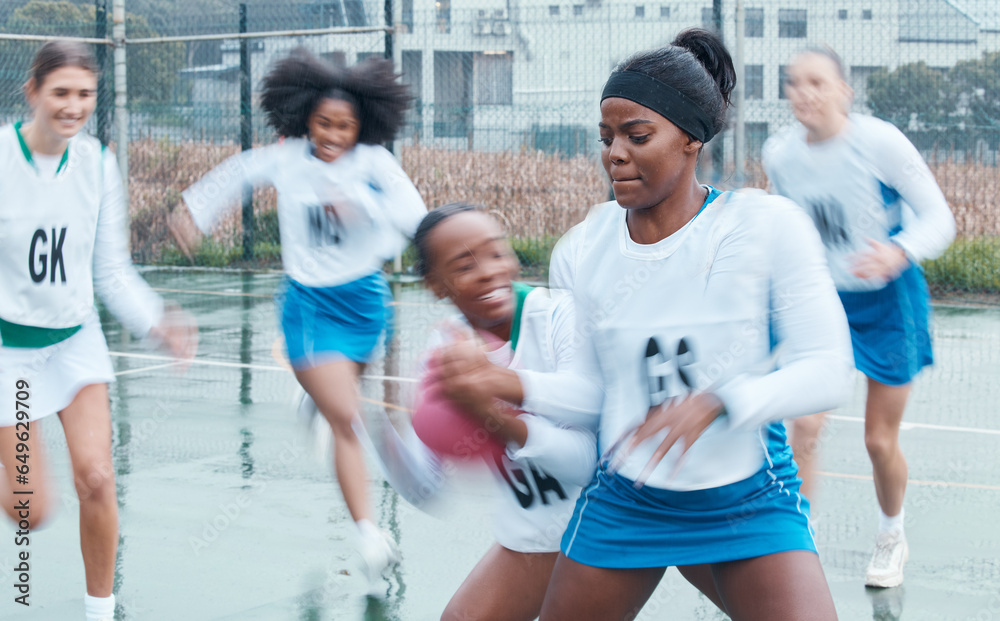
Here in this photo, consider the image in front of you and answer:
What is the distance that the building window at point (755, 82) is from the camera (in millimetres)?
11680

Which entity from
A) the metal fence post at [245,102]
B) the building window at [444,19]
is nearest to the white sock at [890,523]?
the building window at [444,19]

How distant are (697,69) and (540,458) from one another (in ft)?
2.81

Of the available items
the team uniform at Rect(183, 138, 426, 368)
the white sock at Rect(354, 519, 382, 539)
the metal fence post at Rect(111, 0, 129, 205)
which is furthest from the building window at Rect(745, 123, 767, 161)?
the white sock at Rect(354, 519, 382, 539)

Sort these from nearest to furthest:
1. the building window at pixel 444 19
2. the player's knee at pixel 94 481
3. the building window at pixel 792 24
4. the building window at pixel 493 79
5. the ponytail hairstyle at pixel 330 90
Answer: the player's knee at pixel 94 481 < the ponytail hairstyle at pixel 330 90 < the building window at pixel 792 24 < the building window at pixel 493 79 < the building window at pixel 444 19

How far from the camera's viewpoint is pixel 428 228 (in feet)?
8.77

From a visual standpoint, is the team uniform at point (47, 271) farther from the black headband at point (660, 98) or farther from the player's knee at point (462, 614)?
the black headband at point (660, 98)

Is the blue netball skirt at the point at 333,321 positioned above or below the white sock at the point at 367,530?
above

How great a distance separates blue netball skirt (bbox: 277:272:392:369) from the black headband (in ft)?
8.12

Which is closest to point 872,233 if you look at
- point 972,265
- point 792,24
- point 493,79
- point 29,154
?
point 29,154

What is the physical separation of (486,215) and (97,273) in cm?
165

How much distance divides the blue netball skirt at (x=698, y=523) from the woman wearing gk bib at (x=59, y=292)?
182 cm

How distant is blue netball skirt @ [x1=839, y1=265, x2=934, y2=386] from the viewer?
3938 mm

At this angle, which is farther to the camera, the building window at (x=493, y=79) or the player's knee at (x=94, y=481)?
the building window at (x=493, y=79)

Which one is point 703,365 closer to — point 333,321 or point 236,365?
point 333,321
